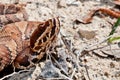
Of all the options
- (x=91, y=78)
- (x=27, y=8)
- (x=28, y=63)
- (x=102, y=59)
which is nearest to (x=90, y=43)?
(x=102, y=59)

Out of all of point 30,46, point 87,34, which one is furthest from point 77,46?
point 30,46

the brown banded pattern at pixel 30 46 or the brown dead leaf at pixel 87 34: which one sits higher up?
the brown banded pattern at pixel 30 46

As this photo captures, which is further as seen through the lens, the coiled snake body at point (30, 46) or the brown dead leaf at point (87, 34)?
the brown dead leaf at point (87, 34)

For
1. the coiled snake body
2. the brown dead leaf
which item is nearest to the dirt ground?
the brown dead leaf

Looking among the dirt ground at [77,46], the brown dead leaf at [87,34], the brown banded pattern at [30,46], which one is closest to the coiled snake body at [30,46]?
the brown banded pattern at [30,46]

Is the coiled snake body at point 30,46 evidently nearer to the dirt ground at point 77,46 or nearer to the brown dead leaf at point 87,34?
the dirt ground at point 77,46

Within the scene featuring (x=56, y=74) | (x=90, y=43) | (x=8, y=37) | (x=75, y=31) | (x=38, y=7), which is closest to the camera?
(x=56, y=74)

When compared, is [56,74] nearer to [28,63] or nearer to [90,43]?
[28,63]

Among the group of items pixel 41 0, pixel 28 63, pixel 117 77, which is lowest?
pixel 117 77
